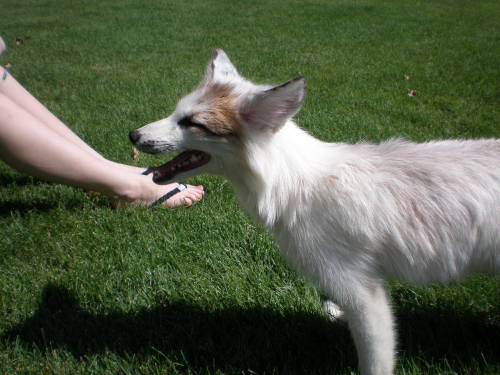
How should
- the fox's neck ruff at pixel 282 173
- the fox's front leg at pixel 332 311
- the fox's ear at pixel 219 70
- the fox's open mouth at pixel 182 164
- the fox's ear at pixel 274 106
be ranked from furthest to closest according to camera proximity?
1. the fox's front leg at pixel 332 311
2. the fox's ear at pixel 219 70
3. the fox's open mouth at pixel 182 164
4. the fox's neck ruff at pixel 282 173
5. the fox's ear at pixel 274 106

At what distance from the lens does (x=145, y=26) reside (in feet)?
32.9

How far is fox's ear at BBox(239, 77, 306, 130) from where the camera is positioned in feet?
5.21

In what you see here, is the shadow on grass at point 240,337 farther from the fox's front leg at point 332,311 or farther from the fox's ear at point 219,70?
the fox's ear at point 219,70

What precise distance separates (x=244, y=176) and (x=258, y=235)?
1.01 m

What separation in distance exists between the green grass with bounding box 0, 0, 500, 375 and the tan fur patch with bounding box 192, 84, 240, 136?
0.99 metres

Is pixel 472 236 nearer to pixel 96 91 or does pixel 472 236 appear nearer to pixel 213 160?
pixel 213 160

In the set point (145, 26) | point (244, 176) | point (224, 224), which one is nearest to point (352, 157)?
point (244, 176)

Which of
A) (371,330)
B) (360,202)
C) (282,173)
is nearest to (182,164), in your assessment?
(282,173)

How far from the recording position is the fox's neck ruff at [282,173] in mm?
1729

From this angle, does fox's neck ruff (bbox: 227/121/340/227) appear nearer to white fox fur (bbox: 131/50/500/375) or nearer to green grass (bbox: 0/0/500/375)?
white fox fur (bbox: 131/50/500/375)

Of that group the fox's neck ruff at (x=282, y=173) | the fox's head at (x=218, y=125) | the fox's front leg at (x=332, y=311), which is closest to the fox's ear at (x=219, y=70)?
the fox's head at (x=218, y=125)

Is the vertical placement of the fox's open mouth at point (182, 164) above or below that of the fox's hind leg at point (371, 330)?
above

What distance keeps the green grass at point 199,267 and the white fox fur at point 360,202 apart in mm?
439

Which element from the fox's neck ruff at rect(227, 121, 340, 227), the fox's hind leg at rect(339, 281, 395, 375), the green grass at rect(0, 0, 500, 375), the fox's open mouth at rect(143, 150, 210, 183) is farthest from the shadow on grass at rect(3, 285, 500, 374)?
the fox's open mouth at rect(143, 150, 210, 183)
